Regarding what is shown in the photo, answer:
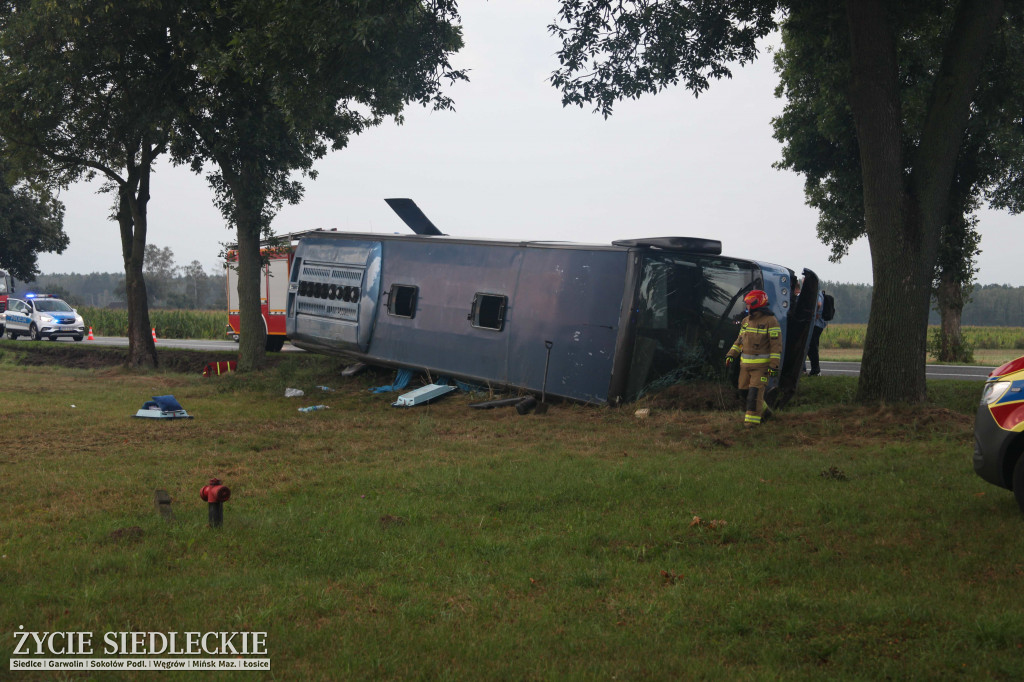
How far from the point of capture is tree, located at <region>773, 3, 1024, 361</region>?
15626 millimetres

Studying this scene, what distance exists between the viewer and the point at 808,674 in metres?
3.97

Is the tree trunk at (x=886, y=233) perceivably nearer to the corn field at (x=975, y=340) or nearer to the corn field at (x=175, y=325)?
the corn field at (x=975, y=340)

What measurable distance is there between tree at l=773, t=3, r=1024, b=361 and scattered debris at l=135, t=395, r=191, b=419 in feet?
39.2

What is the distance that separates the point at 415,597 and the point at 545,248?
9.36 m

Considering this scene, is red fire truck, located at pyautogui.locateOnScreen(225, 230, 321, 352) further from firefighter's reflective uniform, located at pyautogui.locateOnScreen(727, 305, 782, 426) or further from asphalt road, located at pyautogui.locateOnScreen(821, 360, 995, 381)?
firefighter's reflective uniform, located at pyautogui.locateOnScreen(727, 305, 782, 426)

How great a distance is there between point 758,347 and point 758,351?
5 cm

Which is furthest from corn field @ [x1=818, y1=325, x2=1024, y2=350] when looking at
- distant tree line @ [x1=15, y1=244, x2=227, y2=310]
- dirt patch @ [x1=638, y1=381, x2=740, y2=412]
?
distant tree line @ [x1=15, y1=244, x2=227, y2=310]

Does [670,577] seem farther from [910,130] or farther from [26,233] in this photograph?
[26,233]

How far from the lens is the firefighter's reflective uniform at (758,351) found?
10789mm

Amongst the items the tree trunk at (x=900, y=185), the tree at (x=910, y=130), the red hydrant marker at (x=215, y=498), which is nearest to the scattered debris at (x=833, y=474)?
the tree trunk at (x=900, y=185)

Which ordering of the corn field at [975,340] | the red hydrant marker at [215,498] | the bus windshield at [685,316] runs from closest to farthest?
1. the red hydrant marker at [215,498]
2. the bus windshield at [685,316]
3. the corn field at [975,340]

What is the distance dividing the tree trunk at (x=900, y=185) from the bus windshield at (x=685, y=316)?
184cm

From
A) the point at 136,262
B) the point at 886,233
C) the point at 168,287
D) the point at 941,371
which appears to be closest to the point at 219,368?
the point at 136,262

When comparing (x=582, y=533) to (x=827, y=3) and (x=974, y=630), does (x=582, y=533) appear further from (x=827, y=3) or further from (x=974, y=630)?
(x=827, y=3)
